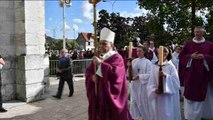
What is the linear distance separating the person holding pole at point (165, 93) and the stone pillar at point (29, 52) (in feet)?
15.6

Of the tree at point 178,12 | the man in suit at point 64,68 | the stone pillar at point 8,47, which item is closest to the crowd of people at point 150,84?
the stone pillar at point 8,47

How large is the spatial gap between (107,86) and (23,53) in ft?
19.1

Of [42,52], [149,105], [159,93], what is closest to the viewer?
[159,93]

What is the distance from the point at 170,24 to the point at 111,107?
37.7 feet

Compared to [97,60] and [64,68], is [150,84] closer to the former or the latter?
[97,60]

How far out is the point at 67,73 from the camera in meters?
11.3

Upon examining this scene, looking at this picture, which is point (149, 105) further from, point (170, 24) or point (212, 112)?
point (170, 24)

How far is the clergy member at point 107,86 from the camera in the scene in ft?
15.9

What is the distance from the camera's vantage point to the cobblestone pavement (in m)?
8.22

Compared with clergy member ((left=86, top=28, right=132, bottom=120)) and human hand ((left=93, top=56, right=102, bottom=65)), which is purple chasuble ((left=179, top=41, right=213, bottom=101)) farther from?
human hand ((left=93, top=56, right=102, bottom=65))

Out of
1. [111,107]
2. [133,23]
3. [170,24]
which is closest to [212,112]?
[111,107]

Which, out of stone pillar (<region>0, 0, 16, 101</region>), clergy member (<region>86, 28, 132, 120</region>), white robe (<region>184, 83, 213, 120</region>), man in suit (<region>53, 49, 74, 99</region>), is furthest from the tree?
clergy member (<region>86, 28, 132, 120</region>)

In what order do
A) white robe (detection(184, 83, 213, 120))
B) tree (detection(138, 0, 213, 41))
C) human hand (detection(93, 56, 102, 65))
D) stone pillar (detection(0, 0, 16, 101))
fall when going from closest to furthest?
human hand (detection(93, 56, 102, 65)), white robe (detection(184, 83, 213, 120)), stone pillar (detection(0, 0, 16, 101)), tree (detection(138, 0, 213, 41))

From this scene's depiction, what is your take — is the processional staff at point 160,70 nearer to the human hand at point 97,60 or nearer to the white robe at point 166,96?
the white robe at point 166,96
